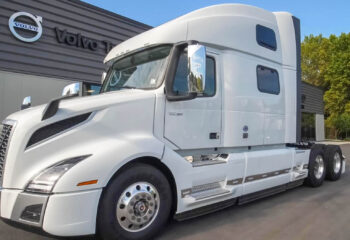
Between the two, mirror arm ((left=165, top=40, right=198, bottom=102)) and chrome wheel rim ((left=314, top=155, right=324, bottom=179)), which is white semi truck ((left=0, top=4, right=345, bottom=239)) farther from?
chrome wheel rim ((left=314, top=155, right=324, bottom=179))

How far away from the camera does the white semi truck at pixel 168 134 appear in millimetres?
2955

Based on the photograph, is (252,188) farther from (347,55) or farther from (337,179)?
(347,55)

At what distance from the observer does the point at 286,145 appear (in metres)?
6.03

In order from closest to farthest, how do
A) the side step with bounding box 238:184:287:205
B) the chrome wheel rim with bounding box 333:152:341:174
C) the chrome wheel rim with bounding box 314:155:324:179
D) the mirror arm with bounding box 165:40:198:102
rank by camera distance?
the mirror arm with bounding box 165:40:198:102, the side step with bounding box 238:184:287:205, the chrome wheel rim with bounding box 314:155:324:179, the chrome wheel rim with bounding box 333:152:341:174

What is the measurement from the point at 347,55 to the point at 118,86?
39.3m

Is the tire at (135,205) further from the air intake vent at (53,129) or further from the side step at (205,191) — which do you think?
the air intake vent at (53,129)

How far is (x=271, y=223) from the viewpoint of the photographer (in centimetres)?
416

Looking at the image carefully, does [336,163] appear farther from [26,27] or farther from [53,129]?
[26,27]

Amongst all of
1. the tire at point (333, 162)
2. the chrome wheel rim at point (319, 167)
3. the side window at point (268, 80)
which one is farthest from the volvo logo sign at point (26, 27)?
the tire at point (333, 162)

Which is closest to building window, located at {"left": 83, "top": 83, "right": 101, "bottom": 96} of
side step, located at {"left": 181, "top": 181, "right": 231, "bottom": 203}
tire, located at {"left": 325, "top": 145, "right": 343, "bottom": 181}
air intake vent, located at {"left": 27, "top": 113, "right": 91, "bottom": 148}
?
air intake vent, located at {"left": 27, "top": 113, "right": 91, "bottom": 148}

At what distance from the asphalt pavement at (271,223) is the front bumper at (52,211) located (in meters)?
0.87

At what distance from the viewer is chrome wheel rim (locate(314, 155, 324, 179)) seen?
6.85 metres

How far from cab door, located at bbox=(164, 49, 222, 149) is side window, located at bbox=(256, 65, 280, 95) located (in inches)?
42.1

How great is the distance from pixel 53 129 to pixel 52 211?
825 mm
